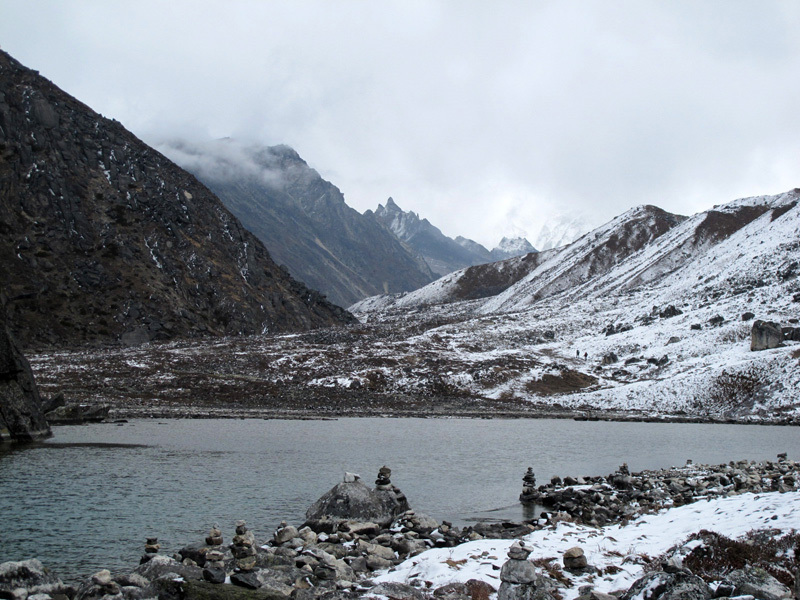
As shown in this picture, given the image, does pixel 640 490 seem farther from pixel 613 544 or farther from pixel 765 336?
pixel 765 336

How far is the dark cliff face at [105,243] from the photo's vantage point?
12394 centimetres

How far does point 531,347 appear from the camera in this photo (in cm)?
13025

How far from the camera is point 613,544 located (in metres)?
17.5

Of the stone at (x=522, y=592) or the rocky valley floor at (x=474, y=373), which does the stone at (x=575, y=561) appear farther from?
the rocky valley floor at (x=474, y=373)

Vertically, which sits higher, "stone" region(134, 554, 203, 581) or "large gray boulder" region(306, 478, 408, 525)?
"stone" region(134, 554, 203, 581)

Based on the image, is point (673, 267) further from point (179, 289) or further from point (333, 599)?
point (333, 599)

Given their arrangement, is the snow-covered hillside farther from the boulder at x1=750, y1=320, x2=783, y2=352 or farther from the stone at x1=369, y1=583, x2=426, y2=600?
the stone at x1=369, y1=583, x2=426, y2=600

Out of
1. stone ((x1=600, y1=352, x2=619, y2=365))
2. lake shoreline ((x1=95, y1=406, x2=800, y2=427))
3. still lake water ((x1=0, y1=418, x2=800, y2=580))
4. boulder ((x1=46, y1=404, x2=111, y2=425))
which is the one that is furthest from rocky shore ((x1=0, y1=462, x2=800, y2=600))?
stone ((x1=600, y1=352, x2=619, y2=365))

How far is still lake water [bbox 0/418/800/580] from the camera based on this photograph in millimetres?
21812

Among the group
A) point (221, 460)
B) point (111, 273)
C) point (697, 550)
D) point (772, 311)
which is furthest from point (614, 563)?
point (111, 273)

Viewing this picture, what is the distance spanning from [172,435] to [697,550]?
46010 millimetres

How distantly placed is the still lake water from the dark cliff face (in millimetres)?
75557

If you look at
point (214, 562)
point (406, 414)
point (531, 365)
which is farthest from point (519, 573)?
point (531, 365)

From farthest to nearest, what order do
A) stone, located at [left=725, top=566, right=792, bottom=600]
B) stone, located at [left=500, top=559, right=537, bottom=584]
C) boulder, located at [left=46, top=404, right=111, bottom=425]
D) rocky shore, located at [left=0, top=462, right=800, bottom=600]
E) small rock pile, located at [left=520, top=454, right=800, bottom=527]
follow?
boulder, located at [left=46, top=404, right=111, bottom=425]
small rock pile, located at [left=520, top=454, right=800, bottom=527]
stone, located at [left=500, top=559, right=537, bottom=584]
rocky shore, located at [left=0, top=462, right=800, bottom=600]
stone, located at [left=725, top=566, right=792, bottom=600]
